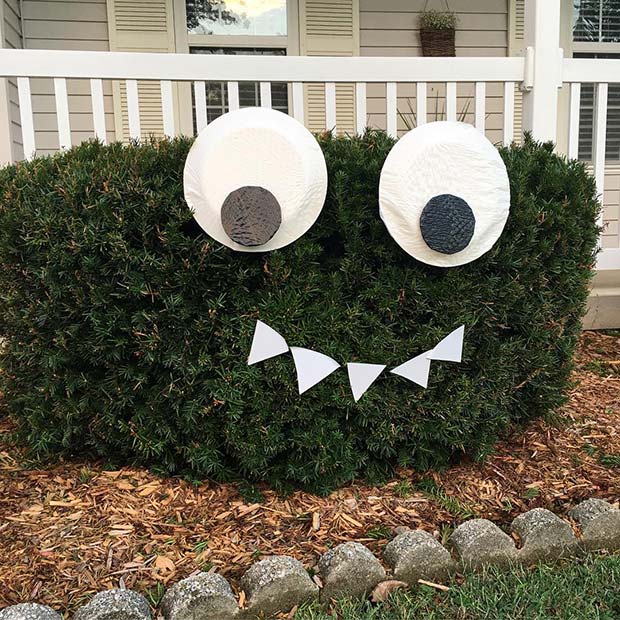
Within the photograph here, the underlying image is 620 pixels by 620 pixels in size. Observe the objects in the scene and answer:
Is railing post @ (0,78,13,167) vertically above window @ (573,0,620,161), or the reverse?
window @ (573,0,620,161)

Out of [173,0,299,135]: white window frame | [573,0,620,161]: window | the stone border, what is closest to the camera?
the stone border

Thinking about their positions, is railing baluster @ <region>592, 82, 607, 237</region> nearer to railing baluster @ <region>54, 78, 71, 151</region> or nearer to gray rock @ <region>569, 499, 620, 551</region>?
gray rock @ <region>569, 499, 620, 551</region>

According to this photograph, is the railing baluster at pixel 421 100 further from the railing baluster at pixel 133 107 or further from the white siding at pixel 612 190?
the white siding at pixel 612 190

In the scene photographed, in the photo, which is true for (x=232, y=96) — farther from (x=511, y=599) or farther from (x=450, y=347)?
(x=511, y=599)

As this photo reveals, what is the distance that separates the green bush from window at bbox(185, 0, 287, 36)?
13.9ft

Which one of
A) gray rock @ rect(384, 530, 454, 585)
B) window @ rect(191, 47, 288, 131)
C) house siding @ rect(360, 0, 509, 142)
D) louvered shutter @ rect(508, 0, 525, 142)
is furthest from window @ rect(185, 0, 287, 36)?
gray rock @ rect(384, 530, 454, 585)

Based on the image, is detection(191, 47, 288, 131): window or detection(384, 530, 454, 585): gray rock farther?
detection(191, 47, 288, 131): window

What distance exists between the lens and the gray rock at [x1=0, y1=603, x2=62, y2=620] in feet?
5.38

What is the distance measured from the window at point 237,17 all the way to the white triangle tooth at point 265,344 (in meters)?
4.87

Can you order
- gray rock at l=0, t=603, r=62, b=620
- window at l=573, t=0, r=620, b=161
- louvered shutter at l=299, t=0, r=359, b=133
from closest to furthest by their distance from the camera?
gray rock at l=0, t=603, r=62, b=620 < louvered shutter at l=299, t=0, r=359, b=133 < window at l=573, t=0, r=620, b=161

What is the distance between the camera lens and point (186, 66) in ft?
9.73

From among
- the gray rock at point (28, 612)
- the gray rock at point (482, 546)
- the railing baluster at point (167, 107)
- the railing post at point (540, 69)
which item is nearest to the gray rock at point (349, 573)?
the gray rock at point (482, 546)

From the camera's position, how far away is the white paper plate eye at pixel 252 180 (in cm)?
208

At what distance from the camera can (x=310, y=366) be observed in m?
2.28
